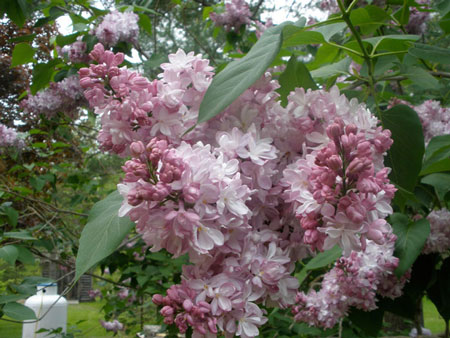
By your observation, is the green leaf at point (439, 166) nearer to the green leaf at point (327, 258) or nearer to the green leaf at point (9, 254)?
the green leaf at point (327, 258)

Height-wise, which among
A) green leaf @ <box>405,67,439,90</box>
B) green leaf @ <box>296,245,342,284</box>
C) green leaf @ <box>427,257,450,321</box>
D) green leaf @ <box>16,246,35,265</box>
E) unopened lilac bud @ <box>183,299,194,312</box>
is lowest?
green leaf @ <box>16,246,35,265</box>

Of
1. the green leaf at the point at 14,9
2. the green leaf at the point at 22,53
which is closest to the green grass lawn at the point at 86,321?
the green leaf at the point at 22,53

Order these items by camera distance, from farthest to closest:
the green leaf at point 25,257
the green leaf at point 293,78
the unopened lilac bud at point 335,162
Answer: the green leaf at point 25,257 < the green leaf at point 293,78 < the unopened lilac bud at point 335,162

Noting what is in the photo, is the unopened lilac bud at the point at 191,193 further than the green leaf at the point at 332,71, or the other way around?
the green leaf at the point at 332,71

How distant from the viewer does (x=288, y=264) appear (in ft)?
1.72

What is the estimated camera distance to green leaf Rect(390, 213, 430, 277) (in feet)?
3.21

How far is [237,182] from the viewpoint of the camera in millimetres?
438

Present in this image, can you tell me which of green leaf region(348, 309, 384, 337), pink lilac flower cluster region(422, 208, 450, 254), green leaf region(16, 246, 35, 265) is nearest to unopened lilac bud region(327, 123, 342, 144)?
pink lilac flower cluster region(422, 208, 450, 254)

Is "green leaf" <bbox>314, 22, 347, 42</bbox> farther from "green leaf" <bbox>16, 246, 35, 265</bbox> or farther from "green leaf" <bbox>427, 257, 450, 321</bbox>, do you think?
"green leaf" <bbox>16, 246, 35, 265</bbox>

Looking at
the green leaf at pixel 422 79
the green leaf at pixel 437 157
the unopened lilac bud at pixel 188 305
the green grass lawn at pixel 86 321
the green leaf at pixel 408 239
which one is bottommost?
the green grass lawn at pixel 86 321

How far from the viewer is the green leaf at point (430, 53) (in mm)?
787

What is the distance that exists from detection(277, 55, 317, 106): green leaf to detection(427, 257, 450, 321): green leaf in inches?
28.4

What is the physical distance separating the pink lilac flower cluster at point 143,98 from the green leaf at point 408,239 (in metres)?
0.69

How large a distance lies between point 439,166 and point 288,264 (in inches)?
20.9
